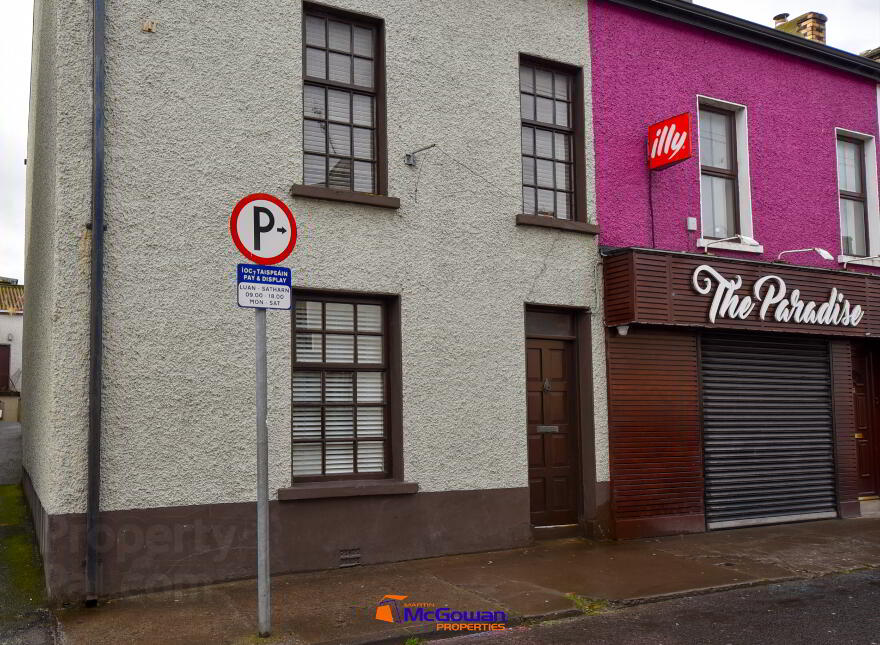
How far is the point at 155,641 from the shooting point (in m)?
5.98

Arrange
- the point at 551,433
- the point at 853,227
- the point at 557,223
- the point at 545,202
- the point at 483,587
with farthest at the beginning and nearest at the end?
the point at 853,227 → the point at 545,202 → the point at 551,433 → the point at 557,223 → the point at 483,587

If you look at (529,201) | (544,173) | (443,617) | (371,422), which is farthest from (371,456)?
(544,173)

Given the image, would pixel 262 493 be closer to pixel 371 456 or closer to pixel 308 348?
pixel 308 348

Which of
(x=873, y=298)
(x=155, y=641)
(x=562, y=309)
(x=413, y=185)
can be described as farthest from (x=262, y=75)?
(x=873, y=298)

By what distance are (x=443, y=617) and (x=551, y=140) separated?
19.8 ft

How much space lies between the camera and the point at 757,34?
38.2 ft

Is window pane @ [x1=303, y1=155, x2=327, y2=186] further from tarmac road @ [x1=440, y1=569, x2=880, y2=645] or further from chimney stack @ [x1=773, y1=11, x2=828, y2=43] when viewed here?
chimney stack @ [x1=773, y1=11, x2=828, y2=43]

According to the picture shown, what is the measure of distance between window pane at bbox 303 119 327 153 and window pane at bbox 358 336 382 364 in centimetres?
203

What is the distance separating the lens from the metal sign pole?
5781 millimetres

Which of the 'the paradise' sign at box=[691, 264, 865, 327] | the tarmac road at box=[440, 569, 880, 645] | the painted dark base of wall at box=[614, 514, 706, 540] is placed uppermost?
the 'the paradise' sign at box=[691, 264, 865, 327]

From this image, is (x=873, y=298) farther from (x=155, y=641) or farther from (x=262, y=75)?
(x=155, y=641)

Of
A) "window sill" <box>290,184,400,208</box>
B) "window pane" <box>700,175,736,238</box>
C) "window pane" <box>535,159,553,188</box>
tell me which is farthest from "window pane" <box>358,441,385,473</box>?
"window pane" <box>700,175,736,238</box>

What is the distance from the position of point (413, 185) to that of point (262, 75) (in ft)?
6.20

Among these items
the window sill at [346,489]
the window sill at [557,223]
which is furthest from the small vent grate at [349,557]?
the window sill at [557,223]
